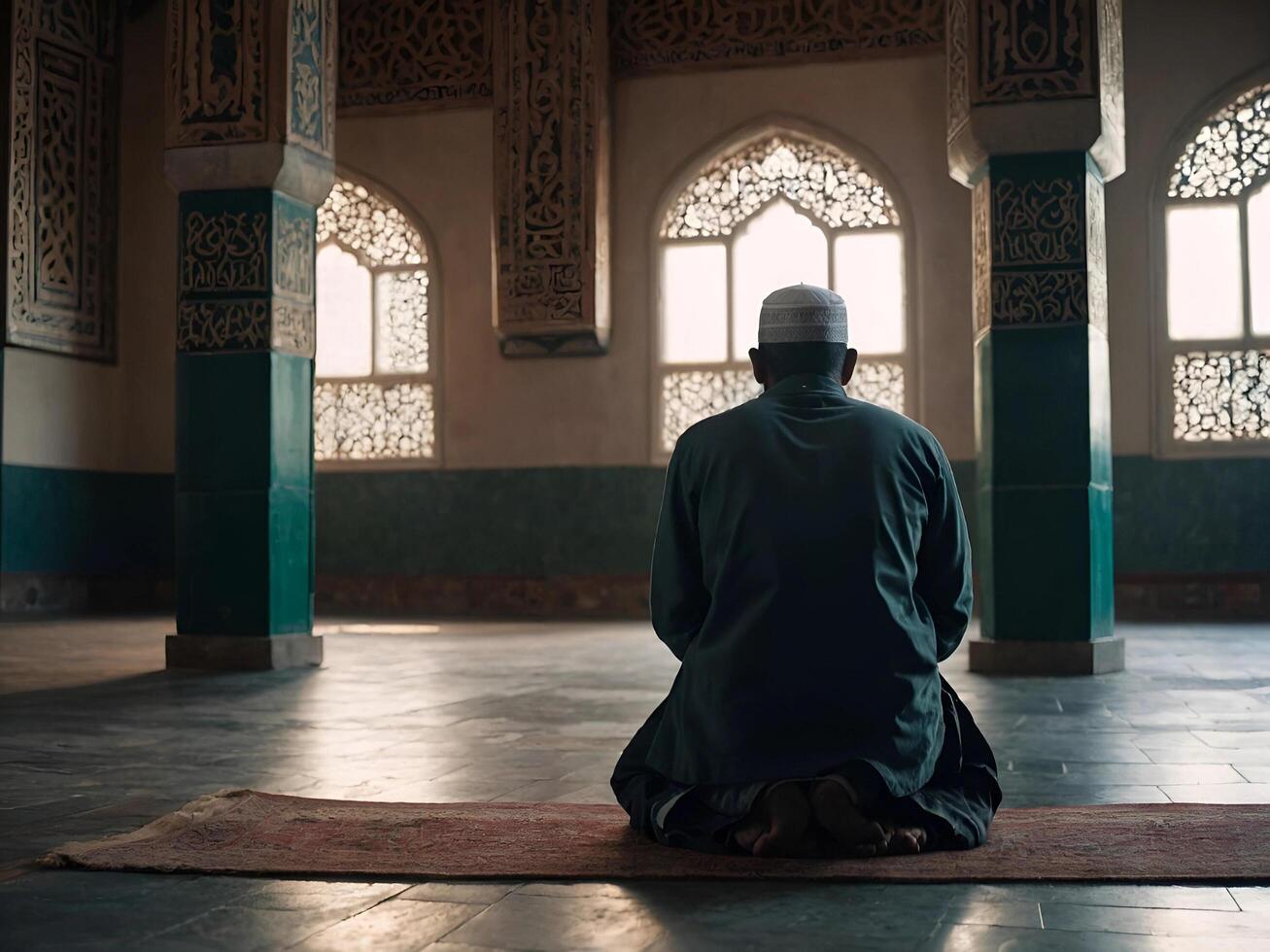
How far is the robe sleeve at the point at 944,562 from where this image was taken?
3057mm

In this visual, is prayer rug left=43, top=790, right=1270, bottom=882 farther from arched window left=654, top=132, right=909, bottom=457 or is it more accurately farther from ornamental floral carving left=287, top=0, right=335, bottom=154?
arched window left=654, top=132, right=909, bottom=457

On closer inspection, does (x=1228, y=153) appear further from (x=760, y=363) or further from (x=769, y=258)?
(x=760, y=363)

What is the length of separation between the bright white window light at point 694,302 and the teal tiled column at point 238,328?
490 centimetres

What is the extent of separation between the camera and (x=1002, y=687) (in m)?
6.23

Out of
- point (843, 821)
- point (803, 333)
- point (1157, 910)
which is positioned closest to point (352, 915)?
point (843, 821)

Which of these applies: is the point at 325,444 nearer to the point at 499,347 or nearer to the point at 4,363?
the point at 499,347

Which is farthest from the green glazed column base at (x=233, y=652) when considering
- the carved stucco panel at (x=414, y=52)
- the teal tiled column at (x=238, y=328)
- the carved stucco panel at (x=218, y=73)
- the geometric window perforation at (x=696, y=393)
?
the carved stucco panel at (x=414, y=52)

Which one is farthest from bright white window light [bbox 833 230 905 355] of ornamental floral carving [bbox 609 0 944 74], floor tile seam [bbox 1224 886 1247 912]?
floor tile seam [bbox 1224 886 1247 912]

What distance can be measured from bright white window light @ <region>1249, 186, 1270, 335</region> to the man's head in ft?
28.6

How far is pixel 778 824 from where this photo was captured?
277cm

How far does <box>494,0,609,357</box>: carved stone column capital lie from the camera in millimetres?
11180

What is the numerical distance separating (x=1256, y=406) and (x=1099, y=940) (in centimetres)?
934

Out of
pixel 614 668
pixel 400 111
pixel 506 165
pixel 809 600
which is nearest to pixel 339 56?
pixel 400 111

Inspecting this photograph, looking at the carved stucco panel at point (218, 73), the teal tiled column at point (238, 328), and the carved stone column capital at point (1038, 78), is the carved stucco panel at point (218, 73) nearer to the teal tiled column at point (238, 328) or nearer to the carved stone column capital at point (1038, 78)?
the teal tiled column at point (238, 328)
